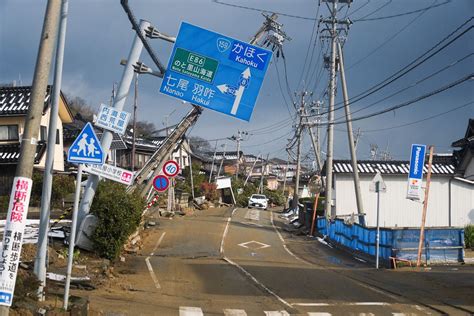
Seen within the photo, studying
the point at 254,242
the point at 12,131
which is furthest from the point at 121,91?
the point at 12,131

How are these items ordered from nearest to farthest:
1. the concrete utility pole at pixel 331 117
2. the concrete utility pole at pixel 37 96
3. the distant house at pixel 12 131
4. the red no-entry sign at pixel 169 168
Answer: the concrete utility pole at pixel 37 96 < the red no-entry sign at pixel 169 168 < the concrete utility pole at pixel 331 117 < the distant house at pixel 12 131

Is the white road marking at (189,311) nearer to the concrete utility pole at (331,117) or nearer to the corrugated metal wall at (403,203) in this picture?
the concrete utility pole at (331,117)

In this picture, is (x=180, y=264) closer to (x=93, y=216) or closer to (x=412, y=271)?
(x=93, y=216)

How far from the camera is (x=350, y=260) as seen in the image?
75.4 feet

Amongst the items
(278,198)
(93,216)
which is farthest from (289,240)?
(278,198)

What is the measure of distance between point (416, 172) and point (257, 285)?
9722mm

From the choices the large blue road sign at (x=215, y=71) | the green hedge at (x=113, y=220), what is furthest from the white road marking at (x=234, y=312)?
the green hedge at (x=113, y=220)

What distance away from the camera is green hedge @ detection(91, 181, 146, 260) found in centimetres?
1695

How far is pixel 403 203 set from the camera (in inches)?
1342

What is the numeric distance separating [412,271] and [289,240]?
11926mm

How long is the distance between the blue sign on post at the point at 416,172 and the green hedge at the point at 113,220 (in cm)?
1030

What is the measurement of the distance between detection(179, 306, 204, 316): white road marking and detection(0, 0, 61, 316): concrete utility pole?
3674 millimetres

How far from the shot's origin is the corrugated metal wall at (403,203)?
3341 centimetres

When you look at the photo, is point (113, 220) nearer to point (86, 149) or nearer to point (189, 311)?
point (189, 311)
